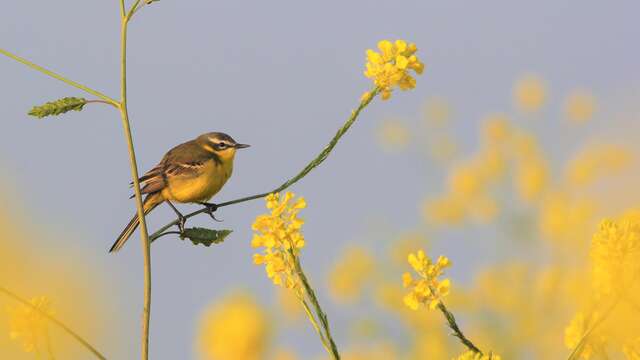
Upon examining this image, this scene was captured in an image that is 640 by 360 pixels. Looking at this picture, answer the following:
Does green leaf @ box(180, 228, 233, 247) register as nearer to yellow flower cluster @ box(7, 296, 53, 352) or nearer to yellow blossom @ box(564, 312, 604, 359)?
yellow flower cluster @ box(7, 296, 53, 352)

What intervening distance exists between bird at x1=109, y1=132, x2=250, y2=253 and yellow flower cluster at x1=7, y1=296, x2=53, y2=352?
2847mm

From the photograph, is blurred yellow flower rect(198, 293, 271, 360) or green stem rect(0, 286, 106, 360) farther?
blurred yellow flower rect(198, 293, 271, 360)

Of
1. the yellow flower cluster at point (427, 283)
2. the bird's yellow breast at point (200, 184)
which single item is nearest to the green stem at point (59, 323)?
the yellow flower cluster at point (427, 283)

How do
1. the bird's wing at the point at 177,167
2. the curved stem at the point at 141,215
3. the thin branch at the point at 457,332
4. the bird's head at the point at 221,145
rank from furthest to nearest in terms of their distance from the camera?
1. the bird's head at the point at 221,145
2. the bird's wing at the point at 177,167
3. the thin branch at the point at 457,332
4. the curved stem at the point at 141,215

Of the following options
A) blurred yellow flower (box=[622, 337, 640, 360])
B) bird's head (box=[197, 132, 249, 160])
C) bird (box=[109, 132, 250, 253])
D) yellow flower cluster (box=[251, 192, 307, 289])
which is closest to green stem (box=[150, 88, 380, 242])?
yellow flower cluster (box=[251, 192, 307, 289])

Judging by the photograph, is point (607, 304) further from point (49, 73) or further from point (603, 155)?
point (603, 155)

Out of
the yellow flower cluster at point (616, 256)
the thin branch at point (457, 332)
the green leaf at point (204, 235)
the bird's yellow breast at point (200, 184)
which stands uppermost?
the bird's yellow breast at point (200, 184)

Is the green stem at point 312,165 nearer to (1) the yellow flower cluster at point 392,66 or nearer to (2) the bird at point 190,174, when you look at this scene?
(1) the yellow flower cluster at point 392,66

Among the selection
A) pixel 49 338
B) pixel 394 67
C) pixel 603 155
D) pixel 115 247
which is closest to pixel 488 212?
pixel 603 155

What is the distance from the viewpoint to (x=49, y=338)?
2.86 meters

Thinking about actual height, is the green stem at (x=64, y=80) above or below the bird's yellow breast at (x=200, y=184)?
below

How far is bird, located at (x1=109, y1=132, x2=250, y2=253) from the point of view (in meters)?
6.15

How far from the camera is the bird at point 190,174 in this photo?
20.2 ft

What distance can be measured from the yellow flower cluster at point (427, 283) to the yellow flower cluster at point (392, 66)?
59 cm
